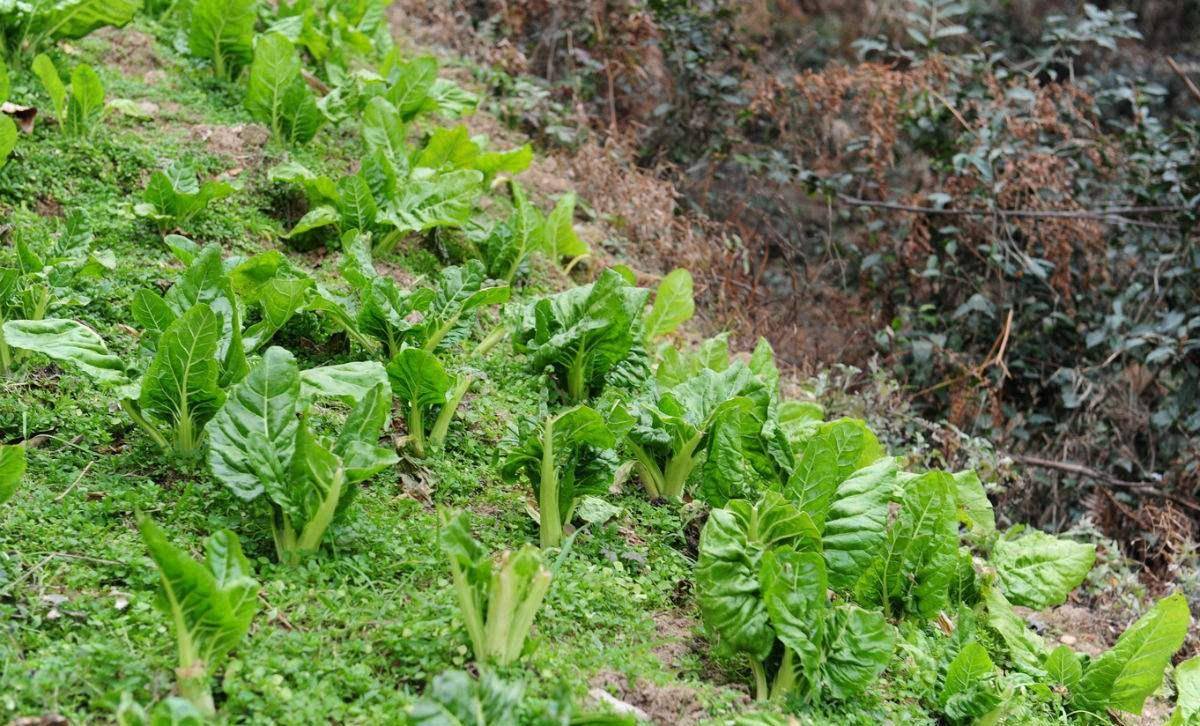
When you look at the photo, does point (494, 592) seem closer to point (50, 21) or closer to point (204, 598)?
point (204, 598)

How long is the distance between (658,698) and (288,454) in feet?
3.19

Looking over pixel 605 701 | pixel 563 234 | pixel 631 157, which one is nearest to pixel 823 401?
pixel 563 234

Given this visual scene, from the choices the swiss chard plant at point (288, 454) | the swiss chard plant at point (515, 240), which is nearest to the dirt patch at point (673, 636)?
the swiss chard plant at point (288, 454)

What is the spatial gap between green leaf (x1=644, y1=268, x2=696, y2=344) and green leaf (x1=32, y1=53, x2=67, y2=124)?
2164 mm

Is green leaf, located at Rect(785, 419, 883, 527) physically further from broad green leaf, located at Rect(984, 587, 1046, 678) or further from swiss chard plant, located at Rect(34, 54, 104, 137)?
swiss chard plant, located at Rect(34, 54, 104, 137)

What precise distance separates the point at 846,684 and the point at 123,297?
91.5 inches

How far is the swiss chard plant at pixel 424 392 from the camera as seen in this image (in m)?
2.86

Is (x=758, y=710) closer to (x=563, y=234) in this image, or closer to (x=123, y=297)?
(x=123, y=297)

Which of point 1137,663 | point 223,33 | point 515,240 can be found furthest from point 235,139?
point 1137,663

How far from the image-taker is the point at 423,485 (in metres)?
2.95

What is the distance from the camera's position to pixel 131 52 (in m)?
4.82

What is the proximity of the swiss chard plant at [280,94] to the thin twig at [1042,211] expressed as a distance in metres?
2.91

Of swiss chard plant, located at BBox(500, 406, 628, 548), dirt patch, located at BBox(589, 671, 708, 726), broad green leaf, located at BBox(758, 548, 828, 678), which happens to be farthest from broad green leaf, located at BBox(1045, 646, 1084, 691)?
swiss chard plant, located at BBox(500, 406, 628, 548)

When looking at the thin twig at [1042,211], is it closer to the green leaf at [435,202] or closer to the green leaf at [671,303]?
the green leaf at [671,303]
